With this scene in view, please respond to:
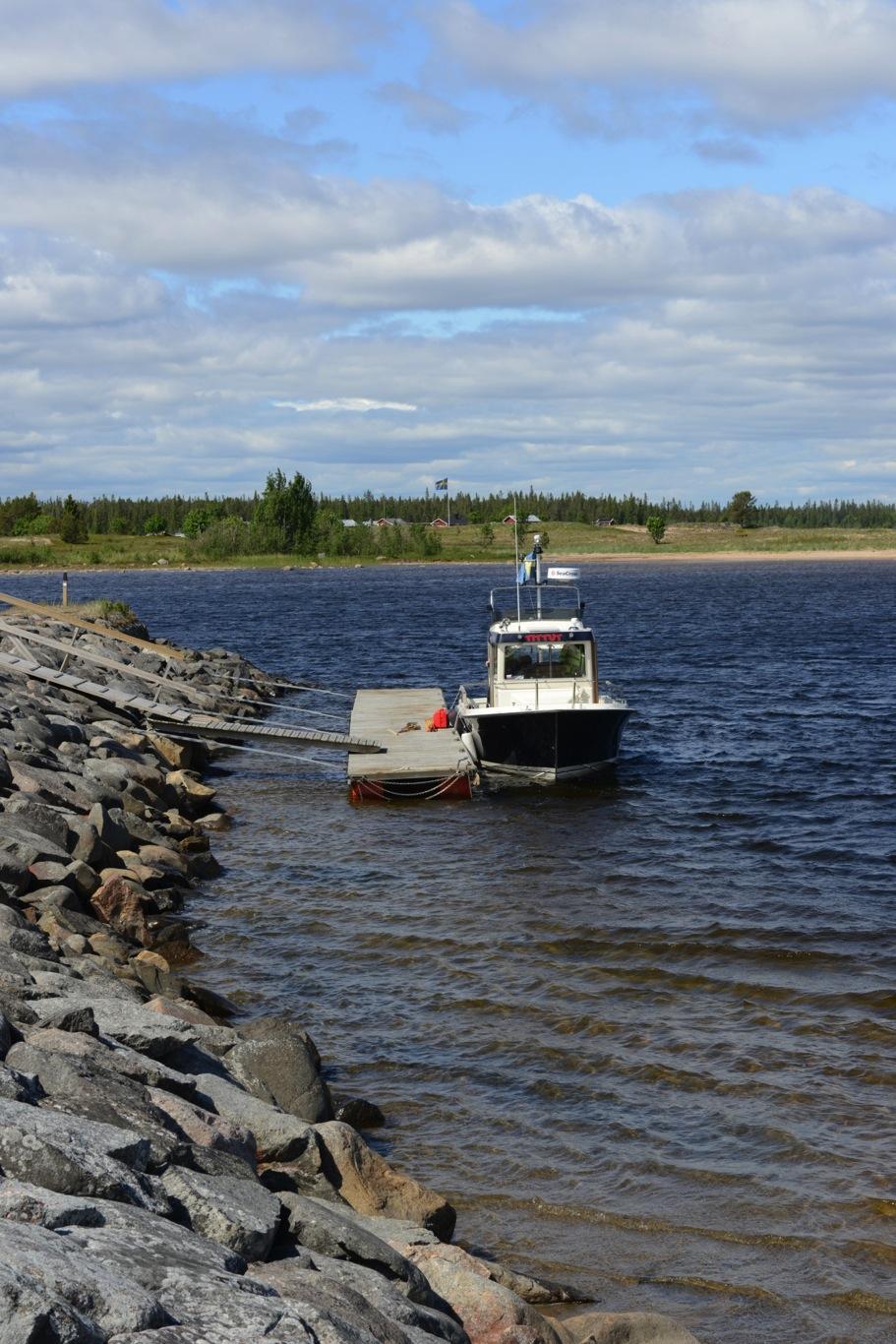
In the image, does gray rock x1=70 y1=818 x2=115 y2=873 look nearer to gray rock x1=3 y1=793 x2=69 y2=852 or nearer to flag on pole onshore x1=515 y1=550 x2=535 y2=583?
gray rock x1=3 y1=793 x2=69 y2=852

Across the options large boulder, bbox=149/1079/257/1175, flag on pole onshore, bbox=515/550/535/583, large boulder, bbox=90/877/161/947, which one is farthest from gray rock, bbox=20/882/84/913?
flag on pole onshore, bbox=515/550/535/583

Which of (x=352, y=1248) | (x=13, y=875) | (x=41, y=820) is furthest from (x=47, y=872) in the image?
(x=352, y=1248)

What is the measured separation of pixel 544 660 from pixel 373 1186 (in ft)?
60.9

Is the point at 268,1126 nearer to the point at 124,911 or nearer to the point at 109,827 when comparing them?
the point at 124,911

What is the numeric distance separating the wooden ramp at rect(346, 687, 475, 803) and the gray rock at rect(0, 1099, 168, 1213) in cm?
1830

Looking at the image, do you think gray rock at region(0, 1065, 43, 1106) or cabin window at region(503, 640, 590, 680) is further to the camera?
cabin window at region(503, 640, 590, 680)

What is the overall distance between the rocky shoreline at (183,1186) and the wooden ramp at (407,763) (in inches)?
418

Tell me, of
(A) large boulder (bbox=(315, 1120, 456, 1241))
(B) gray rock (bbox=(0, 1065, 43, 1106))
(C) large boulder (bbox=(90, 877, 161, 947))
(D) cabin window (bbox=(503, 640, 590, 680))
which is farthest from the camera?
(D) cabin window (bbox=(503, 640, 590, 680))

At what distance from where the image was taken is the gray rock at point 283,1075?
9.98 meters

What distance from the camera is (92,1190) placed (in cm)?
593

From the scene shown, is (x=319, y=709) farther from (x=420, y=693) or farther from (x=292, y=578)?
(x=292, y=578)

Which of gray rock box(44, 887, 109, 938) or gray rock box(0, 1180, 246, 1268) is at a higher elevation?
gray rock box(0, 1180, 246, 1268)

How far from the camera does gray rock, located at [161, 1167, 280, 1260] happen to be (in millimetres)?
6410

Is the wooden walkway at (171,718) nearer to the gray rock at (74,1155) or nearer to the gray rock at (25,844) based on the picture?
the gray rock at (25,844)
